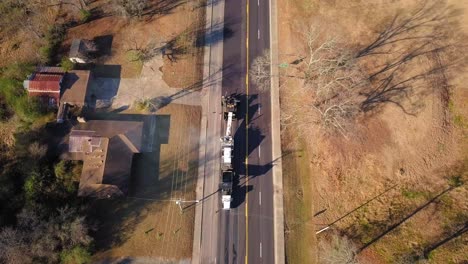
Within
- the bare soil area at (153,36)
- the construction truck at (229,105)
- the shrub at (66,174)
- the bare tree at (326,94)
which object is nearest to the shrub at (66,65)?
the bare soil area at (153,36)

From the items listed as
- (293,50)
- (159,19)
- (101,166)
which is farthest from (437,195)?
(159,19)

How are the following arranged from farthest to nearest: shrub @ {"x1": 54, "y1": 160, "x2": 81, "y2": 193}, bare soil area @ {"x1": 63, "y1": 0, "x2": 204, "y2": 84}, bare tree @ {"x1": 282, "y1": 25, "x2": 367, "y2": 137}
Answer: bare soil area @ {"x1": 63, "y1": 0, "x2": 204, "y2": 84}
bare tree @ {"x1": 282, "y1": 25, "x2": 367, "y2": 137}
shrub @ {"x1": 54, "y1": 160, "x2": 81, "y2": 193}

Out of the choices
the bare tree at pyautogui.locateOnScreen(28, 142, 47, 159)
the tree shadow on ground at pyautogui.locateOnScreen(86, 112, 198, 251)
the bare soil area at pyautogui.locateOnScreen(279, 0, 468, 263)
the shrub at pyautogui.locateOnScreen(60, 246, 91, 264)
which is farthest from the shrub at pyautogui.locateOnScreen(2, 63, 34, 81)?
the bare soil area at pyautogui.locateOnScreen(279, 0, 468, 263)

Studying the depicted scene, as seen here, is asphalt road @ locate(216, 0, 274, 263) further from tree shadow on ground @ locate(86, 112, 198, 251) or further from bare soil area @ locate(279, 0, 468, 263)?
tree shadow on ground @ locate(86, 112, 198, 251)

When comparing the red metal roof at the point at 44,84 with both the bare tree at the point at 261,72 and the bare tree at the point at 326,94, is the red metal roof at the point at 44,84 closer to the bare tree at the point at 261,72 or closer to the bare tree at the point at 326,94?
the bare tree at the point at 261,72

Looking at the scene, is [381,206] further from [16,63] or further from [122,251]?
[16,63]

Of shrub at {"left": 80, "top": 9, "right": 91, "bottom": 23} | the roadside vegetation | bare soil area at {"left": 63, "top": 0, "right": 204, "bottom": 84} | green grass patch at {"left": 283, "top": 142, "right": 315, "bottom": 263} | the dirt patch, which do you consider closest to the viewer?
the roadside vegetation
